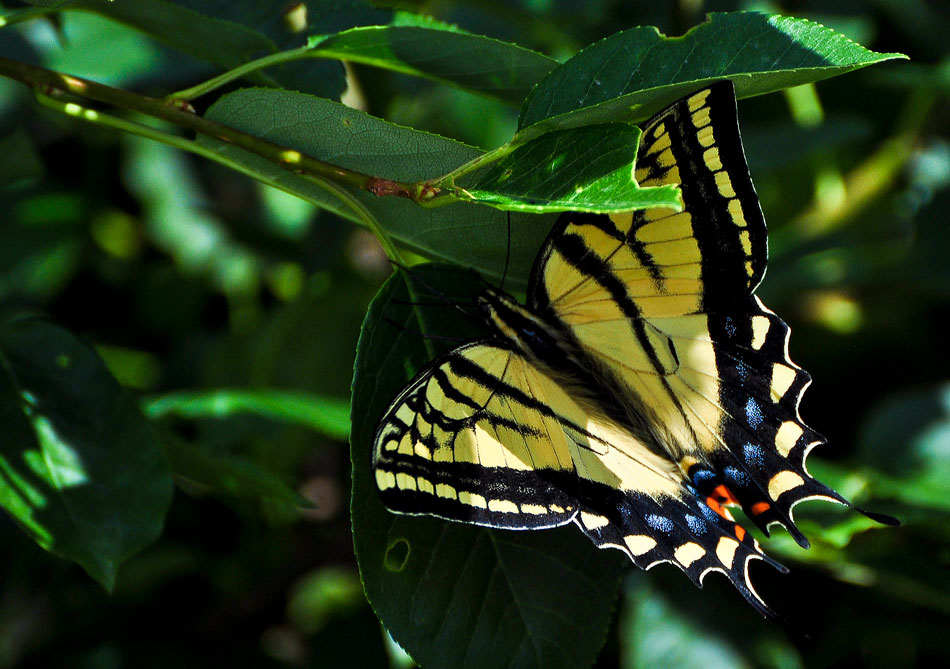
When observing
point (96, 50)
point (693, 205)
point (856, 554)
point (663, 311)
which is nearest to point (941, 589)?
point (856, 554)

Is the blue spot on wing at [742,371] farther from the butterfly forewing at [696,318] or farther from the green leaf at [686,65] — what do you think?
the green leaf at [686,65]

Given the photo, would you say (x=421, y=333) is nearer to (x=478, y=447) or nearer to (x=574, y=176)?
(x=478, y=447)

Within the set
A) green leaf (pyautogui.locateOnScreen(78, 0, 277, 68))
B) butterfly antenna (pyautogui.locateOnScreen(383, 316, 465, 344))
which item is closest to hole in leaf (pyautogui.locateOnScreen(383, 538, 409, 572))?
butterfly antenna (pyautogui.locateOnScreen(383, 316, 465, 344))

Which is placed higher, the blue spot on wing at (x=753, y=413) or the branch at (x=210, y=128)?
the branch at (x=210, y=128)

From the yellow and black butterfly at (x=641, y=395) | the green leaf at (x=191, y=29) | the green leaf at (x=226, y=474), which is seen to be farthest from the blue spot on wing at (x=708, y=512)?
the green leaf at (x=191, y=29)

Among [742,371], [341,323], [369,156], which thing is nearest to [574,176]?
[369,156]

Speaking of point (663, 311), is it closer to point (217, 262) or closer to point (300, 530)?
point (300, 530)

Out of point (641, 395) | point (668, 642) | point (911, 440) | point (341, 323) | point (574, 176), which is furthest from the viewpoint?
point (341, 323)
